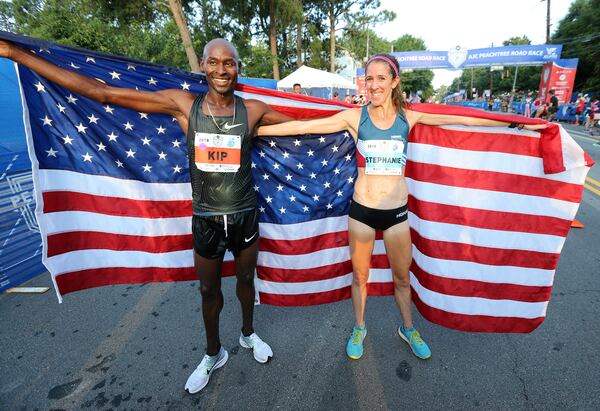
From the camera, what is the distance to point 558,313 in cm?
289

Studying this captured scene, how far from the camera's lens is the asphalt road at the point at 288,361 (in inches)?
83.2

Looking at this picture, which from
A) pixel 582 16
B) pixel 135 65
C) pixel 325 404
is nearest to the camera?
pixel 325 404

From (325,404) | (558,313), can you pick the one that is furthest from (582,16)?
(325,404)

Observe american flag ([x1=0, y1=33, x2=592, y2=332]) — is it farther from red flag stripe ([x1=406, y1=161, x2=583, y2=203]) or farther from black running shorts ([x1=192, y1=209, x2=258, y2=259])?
black running shorts ([x1=192, y1=209, x2=258, y2=259])

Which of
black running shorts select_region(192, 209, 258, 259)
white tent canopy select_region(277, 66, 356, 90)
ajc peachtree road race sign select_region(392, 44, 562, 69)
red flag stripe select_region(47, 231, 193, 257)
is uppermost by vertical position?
ajc peachtree road race sign select_region(392, 44, 562, 69)

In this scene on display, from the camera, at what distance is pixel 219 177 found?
80.6 inches

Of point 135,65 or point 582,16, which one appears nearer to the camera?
point 135,65

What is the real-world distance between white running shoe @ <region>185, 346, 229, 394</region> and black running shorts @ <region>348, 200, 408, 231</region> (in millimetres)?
1557

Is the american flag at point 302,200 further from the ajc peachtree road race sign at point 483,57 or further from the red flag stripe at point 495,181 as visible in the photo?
the ajc peachtree road race sign at point 483,57

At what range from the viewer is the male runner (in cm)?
190

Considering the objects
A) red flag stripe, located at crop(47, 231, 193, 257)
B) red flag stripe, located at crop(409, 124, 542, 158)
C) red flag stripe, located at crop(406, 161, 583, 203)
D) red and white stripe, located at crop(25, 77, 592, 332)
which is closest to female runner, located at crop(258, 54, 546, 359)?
red flag stripe, located at crop(409, 124, 542, 158)

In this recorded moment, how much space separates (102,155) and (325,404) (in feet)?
8.23

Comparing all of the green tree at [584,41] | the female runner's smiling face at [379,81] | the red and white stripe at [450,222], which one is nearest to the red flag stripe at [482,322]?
the red and white stripe at [450,222]

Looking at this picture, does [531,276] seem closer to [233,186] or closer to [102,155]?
[233,186]
